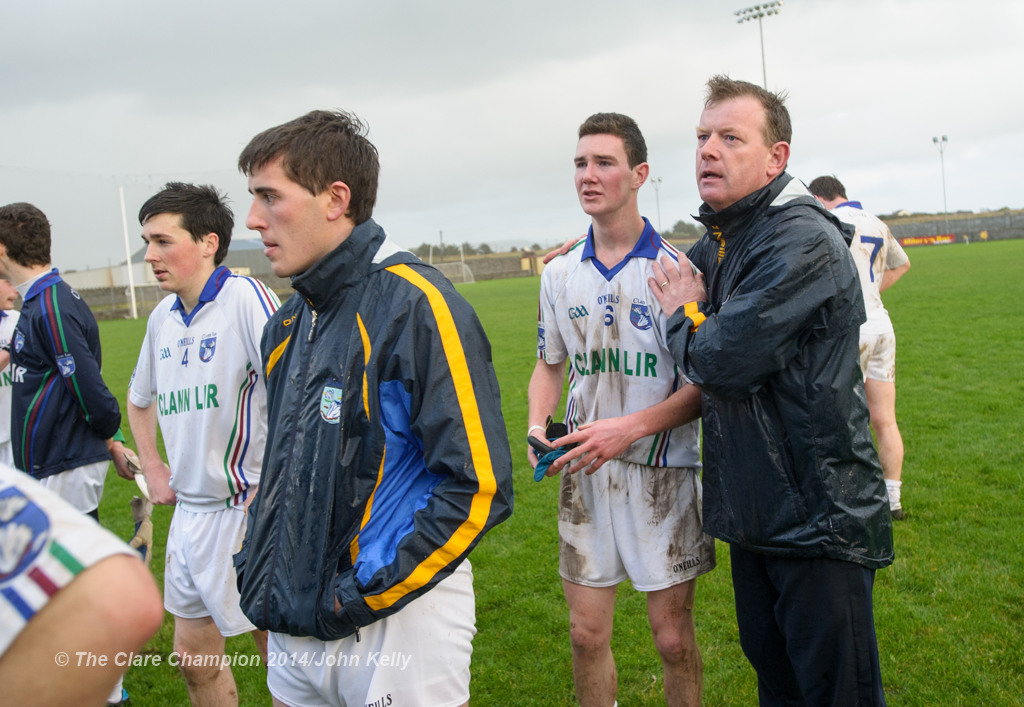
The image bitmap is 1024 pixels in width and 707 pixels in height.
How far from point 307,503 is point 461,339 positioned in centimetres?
61

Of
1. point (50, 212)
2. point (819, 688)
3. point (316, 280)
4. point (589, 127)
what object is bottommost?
point (819, 688)

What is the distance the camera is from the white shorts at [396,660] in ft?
6.68

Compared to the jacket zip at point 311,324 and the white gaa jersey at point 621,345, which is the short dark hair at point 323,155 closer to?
the jacket zip at point 311,324

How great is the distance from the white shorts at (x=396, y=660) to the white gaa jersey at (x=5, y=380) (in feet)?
11.2

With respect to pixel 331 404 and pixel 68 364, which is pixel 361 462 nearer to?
pixel 331 404

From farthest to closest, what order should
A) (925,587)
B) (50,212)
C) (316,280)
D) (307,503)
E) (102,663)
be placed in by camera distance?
(50,212)
(925,587)
(316,280)
(307,503)
(102,663)

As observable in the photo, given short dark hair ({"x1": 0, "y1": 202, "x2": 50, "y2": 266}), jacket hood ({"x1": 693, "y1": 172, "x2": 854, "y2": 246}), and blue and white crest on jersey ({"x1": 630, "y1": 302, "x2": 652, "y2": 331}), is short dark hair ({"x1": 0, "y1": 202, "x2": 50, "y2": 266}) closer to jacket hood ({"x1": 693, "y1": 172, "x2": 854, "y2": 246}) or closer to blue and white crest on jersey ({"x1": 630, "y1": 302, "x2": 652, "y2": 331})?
blue and white crest on jersey ({"x1": 630, "y1": 302, "x2": 652, "y2": 331})

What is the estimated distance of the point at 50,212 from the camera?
43.6 metres

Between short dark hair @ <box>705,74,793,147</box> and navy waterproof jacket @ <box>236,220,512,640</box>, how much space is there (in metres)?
1.36

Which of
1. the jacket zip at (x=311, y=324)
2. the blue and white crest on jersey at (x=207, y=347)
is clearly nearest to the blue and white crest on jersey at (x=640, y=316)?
the jacket zip at (x=311, y=324)

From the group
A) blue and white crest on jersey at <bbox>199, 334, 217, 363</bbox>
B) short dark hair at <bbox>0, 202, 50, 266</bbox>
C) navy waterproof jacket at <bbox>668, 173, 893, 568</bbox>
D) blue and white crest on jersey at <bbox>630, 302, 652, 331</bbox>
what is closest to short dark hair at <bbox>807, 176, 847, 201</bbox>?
blue and white crest on jersey at <bbox>630, 302, 652, 331</bbox>

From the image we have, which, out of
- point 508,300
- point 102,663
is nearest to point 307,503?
point 102,663

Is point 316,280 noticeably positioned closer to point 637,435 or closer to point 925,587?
point 637,435

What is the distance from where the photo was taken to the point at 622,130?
3305 millimetres
